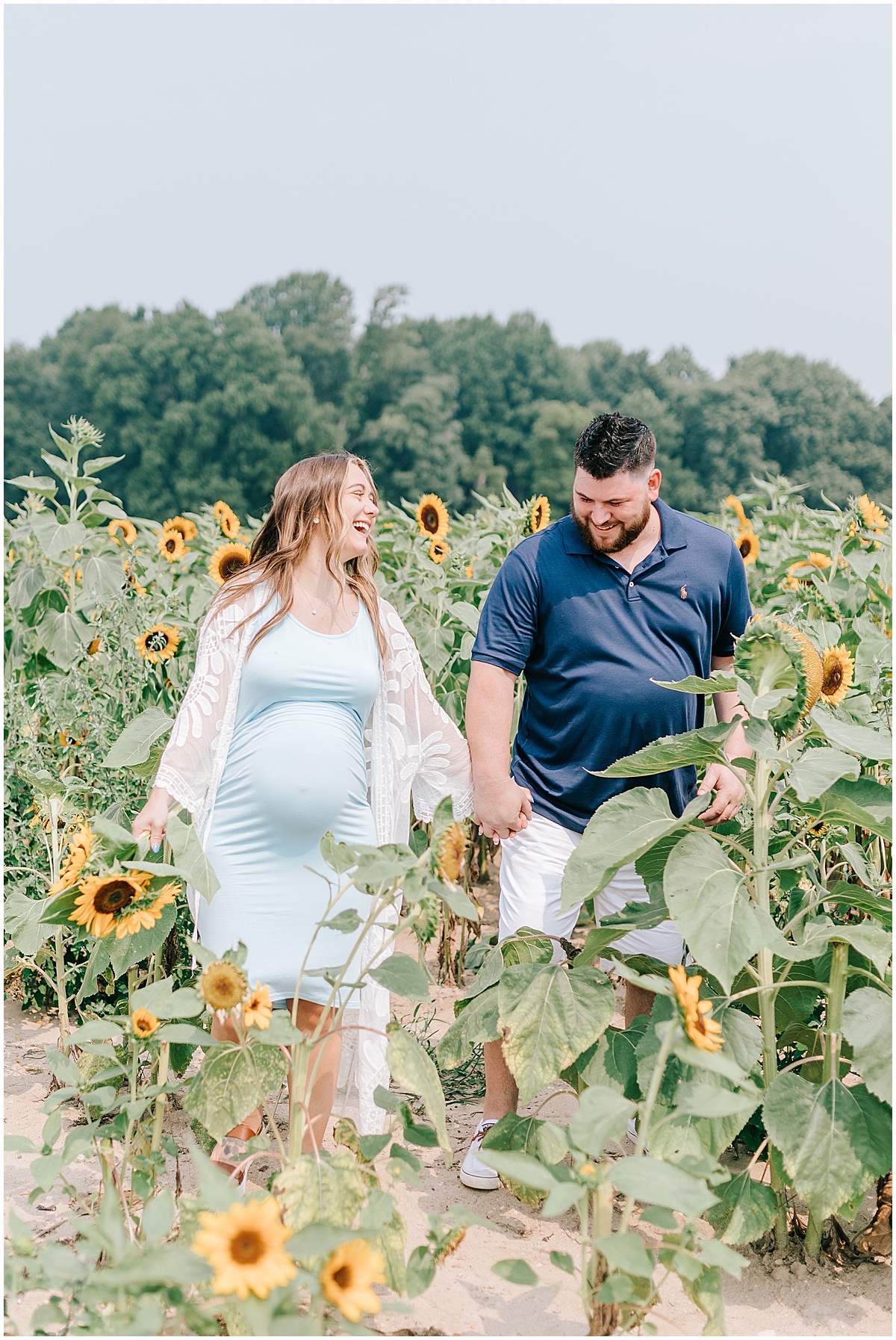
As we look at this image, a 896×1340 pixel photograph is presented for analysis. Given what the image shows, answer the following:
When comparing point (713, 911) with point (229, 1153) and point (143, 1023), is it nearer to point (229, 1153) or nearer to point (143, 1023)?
point (143, 1023)

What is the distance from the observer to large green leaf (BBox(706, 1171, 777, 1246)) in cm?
165

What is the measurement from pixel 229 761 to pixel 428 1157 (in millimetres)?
958

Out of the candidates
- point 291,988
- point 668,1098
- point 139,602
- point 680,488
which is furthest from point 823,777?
point 680,488

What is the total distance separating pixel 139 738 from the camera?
2.15 metres

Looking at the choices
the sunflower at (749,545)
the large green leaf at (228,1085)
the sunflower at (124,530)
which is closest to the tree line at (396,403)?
the sunflower at (124,530)

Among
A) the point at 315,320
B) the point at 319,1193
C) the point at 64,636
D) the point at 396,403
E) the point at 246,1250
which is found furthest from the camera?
the point at 315,320

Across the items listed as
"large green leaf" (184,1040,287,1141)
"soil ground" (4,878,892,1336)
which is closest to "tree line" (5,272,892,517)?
"soil ground" (4,878,892,1336)

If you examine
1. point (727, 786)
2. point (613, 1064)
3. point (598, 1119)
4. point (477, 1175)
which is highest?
point (727, 786)

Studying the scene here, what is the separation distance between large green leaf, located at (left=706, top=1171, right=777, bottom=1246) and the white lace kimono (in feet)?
2.26

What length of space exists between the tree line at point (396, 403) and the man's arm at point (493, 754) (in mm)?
26604

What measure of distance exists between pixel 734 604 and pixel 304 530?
0.94 m

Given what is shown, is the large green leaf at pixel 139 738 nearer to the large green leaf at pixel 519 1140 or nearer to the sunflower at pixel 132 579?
the large green leaf at pixel 519 1140

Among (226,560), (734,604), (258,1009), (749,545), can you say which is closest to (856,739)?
(734,604)

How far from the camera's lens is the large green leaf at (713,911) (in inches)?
59.6
